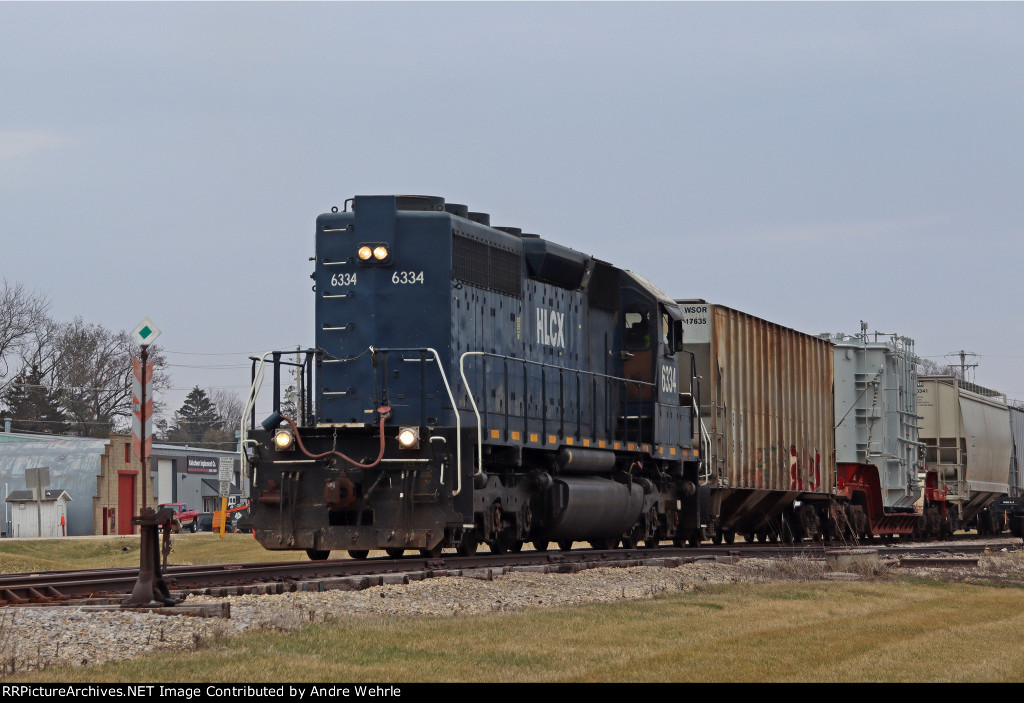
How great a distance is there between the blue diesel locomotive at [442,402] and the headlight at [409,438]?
0.02m

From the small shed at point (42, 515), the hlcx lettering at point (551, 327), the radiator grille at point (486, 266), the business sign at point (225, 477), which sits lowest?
the small shed at point (42, 515)

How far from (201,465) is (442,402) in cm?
6010

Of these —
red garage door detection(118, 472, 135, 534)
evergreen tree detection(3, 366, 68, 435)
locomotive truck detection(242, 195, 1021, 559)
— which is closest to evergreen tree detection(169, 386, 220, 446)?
evergreen tree detection(3, 366, 68, 435)

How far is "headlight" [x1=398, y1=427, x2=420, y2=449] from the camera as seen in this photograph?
1592cm

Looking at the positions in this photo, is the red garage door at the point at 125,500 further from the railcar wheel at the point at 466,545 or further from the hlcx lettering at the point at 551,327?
the railcar wheel at the point at 466,545

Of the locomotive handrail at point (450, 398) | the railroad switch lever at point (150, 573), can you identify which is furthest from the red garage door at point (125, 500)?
the railroad switch lever at point (150, 573)

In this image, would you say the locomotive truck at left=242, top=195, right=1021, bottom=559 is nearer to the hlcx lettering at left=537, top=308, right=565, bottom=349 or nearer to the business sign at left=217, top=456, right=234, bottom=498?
the hlcx lettering at left=537, top=308, right=565, bottom=349

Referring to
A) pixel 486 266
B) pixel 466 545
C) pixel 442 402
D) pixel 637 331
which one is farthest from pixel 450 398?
pixel 637 331

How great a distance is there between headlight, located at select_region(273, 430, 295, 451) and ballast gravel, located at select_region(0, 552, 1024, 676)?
3.48 meters

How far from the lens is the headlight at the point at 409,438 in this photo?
15.9 m

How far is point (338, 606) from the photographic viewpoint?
1150cm

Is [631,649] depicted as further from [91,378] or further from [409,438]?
[91,378]
